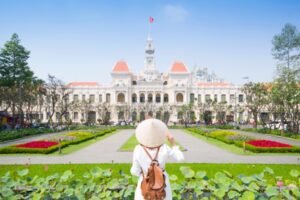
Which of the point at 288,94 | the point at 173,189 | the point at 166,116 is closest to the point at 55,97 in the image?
the point at 288,94

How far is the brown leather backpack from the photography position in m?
4.75

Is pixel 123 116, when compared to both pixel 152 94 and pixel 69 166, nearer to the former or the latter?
pixel 152 94

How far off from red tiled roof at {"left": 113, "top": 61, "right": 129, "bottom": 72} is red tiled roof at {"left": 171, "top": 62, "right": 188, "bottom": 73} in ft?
37.4

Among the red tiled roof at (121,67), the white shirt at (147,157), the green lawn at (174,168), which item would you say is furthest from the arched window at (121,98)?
the white shirt at (147,157)

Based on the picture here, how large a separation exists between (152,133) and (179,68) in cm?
8235

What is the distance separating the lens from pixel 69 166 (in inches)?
512

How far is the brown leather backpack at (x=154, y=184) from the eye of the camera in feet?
15.6

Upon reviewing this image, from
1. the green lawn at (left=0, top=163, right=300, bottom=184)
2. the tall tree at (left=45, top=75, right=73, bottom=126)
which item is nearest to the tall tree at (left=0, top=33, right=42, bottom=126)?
the tall tree at (left=45, top=75, right=73, bottom=126)

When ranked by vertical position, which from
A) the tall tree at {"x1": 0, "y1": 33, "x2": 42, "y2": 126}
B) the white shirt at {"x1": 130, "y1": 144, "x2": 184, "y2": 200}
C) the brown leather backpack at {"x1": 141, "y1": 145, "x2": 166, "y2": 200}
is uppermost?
the tall tree at {"x1": 0, "y1": 33, "x2": 42, "y2": 126}

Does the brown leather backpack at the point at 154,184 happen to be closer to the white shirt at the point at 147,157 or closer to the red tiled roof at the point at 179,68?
the white shirt at the point at 147,157

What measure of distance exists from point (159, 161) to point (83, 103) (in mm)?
59348

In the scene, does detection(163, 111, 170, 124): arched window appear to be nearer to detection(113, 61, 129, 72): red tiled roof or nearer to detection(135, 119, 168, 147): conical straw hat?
detection(113, 61, 129, 72): red tiled roof

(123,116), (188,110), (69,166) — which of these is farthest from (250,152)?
(123,116)

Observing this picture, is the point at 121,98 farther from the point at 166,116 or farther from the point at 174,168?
the point at 174,168
